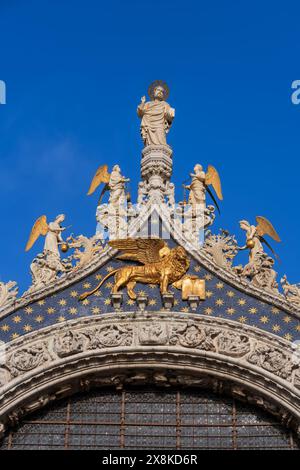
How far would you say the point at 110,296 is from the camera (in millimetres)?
19828

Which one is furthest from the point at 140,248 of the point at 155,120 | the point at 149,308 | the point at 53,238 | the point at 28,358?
the point at 155,120

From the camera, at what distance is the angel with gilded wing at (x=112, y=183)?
21.2m

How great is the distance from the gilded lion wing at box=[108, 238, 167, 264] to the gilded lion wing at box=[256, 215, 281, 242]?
1427 mm

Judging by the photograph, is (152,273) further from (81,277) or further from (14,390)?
(14,390)

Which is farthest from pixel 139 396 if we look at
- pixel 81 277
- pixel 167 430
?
pixel 81 277

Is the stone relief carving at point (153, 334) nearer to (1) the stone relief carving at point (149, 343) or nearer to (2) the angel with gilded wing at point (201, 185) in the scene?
(1) the stone relief carving at point (149, 343)

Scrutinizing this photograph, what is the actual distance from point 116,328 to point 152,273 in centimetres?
110

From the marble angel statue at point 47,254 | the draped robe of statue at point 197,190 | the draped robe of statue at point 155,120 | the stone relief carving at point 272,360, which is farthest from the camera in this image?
the draped robe of statue at point 155,120

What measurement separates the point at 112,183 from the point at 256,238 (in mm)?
2411

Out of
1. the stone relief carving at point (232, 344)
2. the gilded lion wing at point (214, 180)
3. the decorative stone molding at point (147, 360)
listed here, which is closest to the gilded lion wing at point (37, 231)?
the decorative stone molding at point (147, 360)

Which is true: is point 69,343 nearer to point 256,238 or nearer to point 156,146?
point 256,238

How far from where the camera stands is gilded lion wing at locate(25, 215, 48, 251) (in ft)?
68.2

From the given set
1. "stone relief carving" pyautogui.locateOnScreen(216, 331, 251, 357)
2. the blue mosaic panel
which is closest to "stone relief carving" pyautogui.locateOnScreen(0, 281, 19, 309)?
the blue mosaic panel

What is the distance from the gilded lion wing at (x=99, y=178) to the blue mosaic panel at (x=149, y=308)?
6.24 ft
